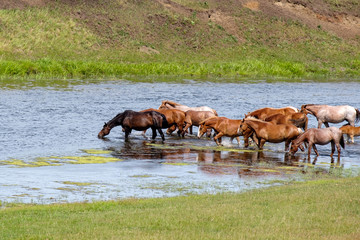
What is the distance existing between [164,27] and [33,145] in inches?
1915

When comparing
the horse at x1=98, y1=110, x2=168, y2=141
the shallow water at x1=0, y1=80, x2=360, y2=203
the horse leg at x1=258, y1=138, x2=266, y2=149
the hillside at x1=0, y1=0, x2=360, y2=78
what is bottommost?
the shallow water at x1=0, y1=80, x2=360, y2=203

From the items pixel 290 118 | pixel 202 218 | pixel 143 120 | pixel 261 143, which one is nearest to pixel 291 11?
pixel 290 118

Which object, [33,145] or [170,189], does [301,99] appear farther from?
[170,189]

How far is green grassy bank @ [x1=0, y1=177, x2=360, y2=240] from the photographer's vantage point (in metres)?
10.1

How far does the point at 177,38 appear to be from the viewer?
6862 centimetres

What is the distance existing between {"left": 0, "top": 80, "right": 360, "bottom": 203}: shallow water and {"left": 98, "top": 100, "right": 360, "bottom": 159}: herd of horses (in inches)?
20.4

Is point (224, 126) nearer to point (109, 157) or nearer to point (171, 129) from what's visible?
point (171, 129)

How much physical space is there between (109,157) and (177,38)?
1917 inches

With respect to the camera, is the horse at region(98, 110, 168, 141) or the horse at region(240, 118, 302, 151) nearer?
the horse at region(240, 118, 302, 151)

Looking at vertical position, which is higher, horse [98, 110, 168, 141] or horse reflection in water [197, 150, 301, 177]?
horse [98, 110, 168, 141]

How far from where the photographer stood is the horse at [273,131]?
21984 millimetres

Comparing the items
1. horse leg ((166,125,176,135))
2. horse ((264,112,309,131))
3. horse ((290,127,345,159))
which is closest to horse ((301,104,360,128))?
horse ((264,112,309,131))

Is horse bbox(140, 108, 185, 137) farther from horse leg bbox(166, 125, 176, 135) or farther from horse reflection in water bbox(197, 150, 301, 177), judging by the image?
horse reflection in water bbox(197, 150, 301, 177)

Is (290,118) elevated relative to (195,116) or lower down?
elevated
